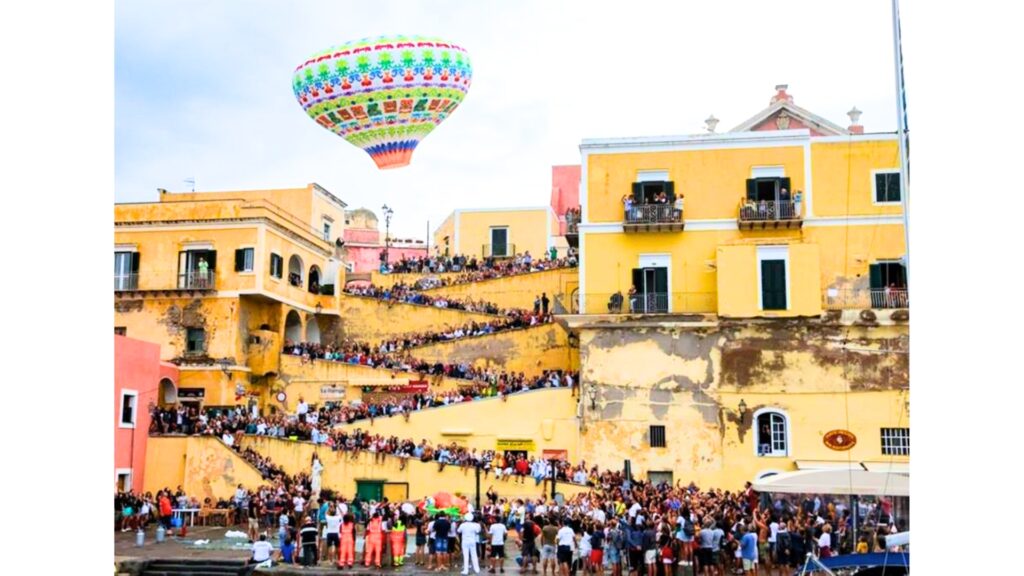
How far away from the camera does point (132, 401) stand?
26.9 meters

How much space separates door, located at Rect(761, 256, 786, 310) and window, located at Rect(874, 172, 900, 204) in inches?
116

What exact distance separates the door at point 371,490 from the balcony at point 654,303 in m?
6.32

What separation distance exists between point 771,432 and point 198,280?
52.6ft

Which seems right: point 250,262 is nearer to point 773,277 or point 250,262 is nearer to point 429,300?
point 429,300

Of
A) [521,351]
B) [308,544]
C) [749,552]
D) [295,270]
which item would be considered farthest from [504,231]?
[749,552]

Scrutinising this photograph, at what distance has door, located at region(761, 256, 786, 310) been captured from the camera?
2641cm

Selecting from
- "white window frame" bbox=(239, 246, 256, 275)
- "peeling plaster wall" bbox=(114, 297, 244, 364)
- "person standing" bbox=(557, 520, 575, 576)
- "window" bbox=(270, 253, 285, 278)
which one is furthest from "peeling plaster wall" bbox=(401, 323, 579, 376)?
"person standing" bbox=(557, 520, 575, 576)

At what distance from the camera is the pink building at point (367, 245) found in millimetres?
54031

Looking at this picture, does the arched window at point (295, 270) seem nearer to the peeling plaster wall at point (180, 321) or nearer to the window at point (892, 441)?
the peeling plaster wall at point (180, 321)

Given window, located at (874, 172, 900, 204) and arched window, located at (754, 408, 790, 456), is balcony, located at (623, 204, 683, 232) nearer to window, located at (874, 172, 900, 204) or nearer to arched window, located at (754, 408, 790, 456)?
window, located at (874, 172, 900, 204)
